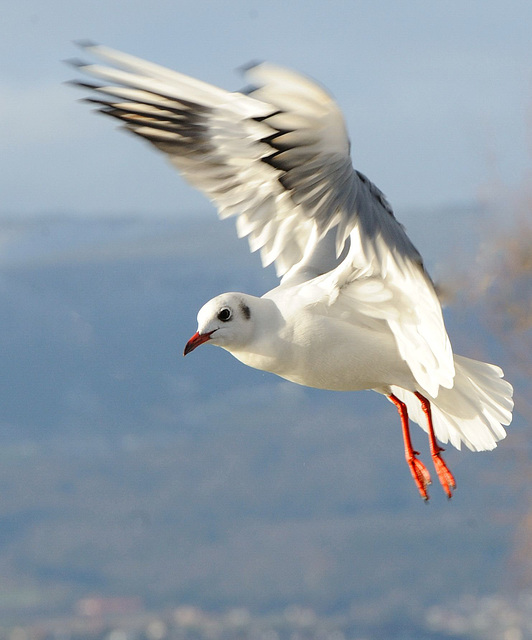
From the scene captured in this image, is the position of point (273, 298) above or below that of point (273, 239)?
below

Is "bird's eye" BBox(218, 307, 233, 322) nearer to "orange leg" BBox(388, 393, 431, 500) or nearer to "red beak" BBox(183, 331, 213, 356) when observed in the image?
"red beak" BBox(183, 331, 213, 356)

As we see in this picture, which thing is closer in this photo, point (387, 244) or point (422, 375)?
point (387, 244)

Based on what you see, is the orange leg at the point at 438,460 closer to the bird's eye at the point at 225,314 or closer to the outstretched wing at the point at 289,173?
the outstretched wing at the point at 289,173

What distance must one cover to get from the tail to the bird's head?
0.44 m

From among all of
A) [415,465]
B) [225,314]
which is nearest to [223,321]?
[225,314]

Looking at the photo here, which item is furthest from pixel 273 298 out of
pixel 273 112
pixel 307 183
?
pixel 273 112

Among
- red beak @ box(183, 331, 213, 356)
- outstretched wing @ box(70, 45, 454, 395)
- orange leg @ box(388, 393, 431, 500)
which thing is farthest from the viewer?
orange leg @ box(388, 393, 431, 500)

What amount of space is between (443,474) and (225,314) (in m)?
0.52

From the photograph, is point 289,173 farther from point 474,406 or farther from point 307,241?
point 474,406

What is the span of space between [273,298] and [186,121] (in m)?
0.34

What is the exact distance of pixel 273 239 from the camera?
2340mm

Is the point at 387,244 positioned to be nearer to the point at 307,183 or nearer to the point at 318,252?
the point at 307,183

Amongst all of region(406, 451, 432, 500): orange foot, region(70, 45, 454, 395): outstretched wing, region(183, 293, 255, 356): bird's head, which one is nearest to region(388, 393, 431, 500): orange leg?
region(406, 451, 432, 500): orange foot

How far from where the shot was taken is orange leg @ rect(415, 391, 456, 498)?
7.18 ft
